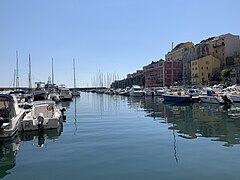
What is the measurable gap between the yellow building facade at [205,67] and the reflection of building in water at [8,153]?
10231 centimetres

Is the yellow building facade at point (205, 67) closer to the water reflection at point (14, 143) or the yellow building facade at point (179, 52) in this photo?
the yellow building facade at point (179, 52)

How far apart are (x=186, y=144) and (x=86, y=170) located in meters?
6.93

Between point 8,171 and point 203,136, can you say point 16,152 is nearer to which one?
point 8,171

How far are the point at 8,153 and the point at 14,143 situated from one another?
2469mm

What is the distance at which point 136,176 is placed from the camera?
10.2 m

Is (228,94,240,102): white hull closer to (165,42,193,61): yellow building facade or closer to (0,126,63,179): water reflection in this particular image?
(0,126,63,179): water reflection

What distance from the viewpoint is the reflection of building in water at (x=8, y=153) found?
12.0 m

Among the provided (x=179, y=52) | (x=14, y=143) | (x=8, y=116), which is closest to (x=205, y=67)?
(x=179, y=52)

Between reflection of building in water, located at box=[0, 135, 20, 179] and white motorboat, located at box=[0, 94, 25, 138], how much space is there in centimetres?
53

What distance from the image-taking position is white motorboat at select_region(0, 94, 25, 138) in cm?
1767

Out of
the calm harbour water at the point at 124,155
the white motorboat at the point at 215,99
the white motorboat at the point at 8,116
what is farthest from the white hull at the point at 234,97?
the white motorboat at the point at 8,116

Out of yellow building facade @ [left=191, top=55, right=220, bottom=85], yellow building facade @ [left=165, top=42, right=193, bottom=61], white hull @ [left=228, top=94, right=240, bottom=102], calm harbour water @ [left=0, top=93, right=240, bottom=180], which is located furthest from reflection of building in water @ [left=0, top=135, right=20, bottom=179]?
yellow building facade @ [left=165, top=42, right=193, bottom=61]

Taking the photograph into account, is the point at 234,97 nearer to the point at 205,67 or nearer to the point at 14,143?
the point at 14,143

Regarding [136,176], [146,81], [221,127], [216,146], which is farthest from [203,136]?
[146,81]
